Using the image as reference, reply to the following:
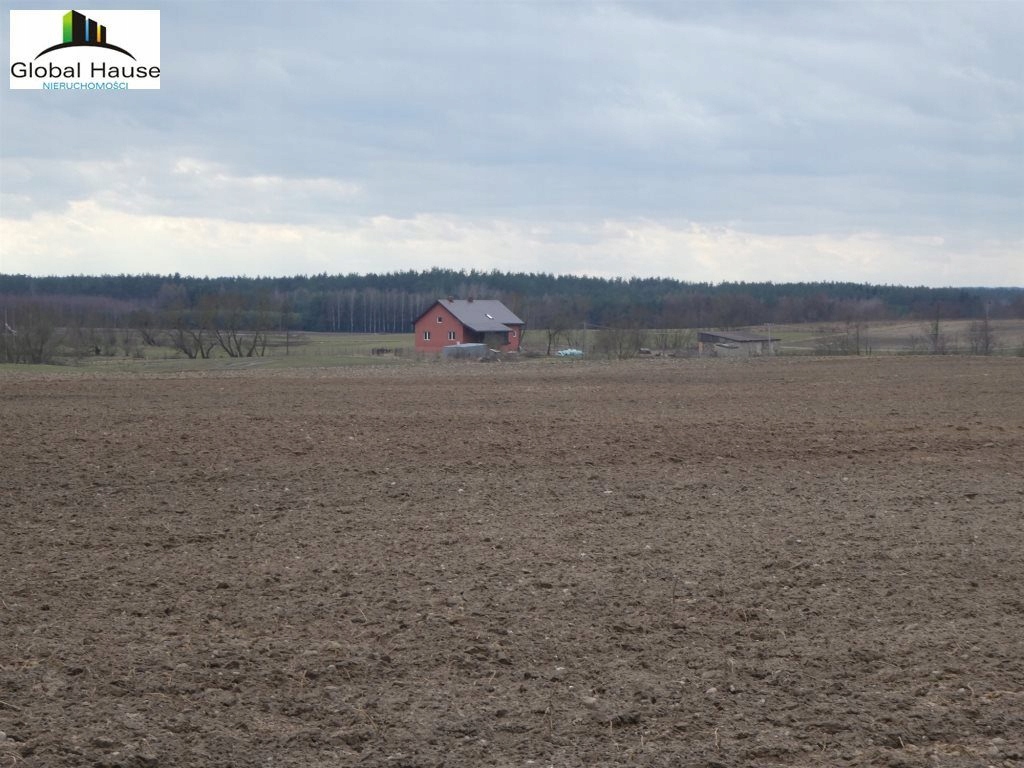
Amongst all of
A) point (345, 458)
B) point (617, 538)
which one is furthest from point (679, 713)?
point (345, 458)

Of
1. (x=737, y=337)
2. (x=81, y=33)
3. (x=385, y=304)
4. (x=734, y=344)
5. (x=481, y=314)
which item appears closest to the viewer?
(x=81, y=33)

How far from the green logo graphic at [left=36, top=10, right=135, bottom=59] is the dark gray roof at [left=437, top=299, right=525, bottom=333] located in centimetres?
4759

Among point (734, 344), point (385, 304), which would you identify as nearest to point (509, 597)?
point (734, 344)

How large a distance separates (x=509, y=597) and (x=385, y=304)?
13182cm

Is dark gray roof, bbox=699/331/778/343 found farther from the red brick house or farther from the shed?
the red brick house

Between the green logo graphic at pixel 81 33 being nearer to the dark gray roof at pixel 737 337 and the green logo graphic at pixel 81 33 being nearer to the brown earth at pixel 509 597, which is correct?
the brown earth at pixel 509 597

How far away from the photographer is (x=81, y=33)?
912 inches

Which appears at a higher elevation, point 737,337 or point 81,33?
point 81,33

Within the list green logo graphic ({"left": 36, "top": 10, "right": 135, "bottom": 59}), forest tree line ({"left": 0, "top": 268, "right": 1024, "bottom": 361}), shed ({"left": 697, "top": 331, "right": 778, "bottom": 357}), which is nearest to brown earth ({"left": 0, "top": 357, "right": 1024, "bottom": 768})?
green logo graphic ({"left": 36, "top": 10, "right": 135, "bottom": 59})

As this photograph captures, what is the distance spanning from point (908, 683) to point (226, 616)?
4919 millimetres

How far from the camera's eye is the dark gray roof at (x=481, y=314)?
234 feet

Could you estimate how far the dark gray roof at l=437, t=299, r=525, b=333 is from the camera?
71250mm

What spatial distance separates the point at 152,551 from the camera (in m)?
9.91

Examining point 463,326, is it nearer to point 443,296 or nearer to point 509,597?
point 509,597
